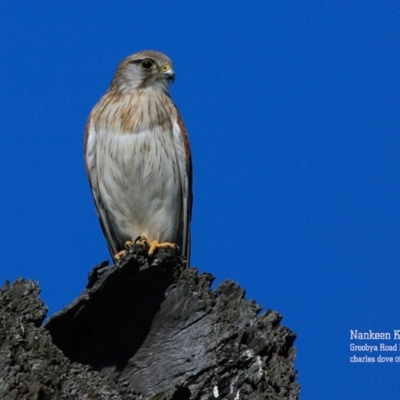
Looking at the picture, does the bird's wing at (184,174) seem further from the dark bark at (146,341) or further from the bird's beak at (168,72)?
the dark bark at (146,341)

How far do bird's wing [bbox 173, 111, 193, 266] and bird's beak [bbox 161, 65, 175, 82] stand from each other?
40cm

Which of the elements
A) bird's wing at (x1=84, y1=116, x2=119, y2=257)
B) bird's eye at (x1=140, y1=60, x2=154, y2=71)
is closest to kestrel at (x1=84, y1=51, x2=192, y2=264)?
bird's wing at (x1=84, y1=116, x2=119, y2=257)

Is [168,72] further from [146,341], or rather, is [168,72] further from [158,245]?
[146,341]

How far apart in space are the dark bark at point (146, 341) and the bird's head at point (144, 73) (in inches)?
104

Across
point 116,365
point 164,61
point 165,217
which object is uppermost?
point 164,61

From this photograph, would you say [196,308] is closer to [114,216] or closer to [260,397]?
[260,397]

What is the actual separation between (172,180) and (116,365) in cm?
256

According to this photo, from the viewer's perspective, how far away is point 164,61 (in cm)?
935

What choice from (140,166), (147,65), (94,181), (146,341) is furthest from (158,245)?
(146,341)

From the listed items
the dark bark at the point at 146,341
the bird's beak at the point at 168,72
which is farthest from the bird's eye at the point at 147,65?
the dark bark at the point at 146,341

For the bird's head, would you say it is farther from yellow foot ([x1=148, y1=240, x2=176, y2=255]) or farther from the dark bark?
the dark bark

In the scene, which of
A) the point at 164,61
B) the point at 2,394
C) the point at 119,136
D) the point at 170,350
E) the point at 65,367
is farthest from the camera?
the point at 164,61

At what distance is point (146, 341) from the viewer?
261 inches

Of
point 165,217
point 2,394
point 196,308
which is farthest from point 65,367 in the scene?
point 165,217
